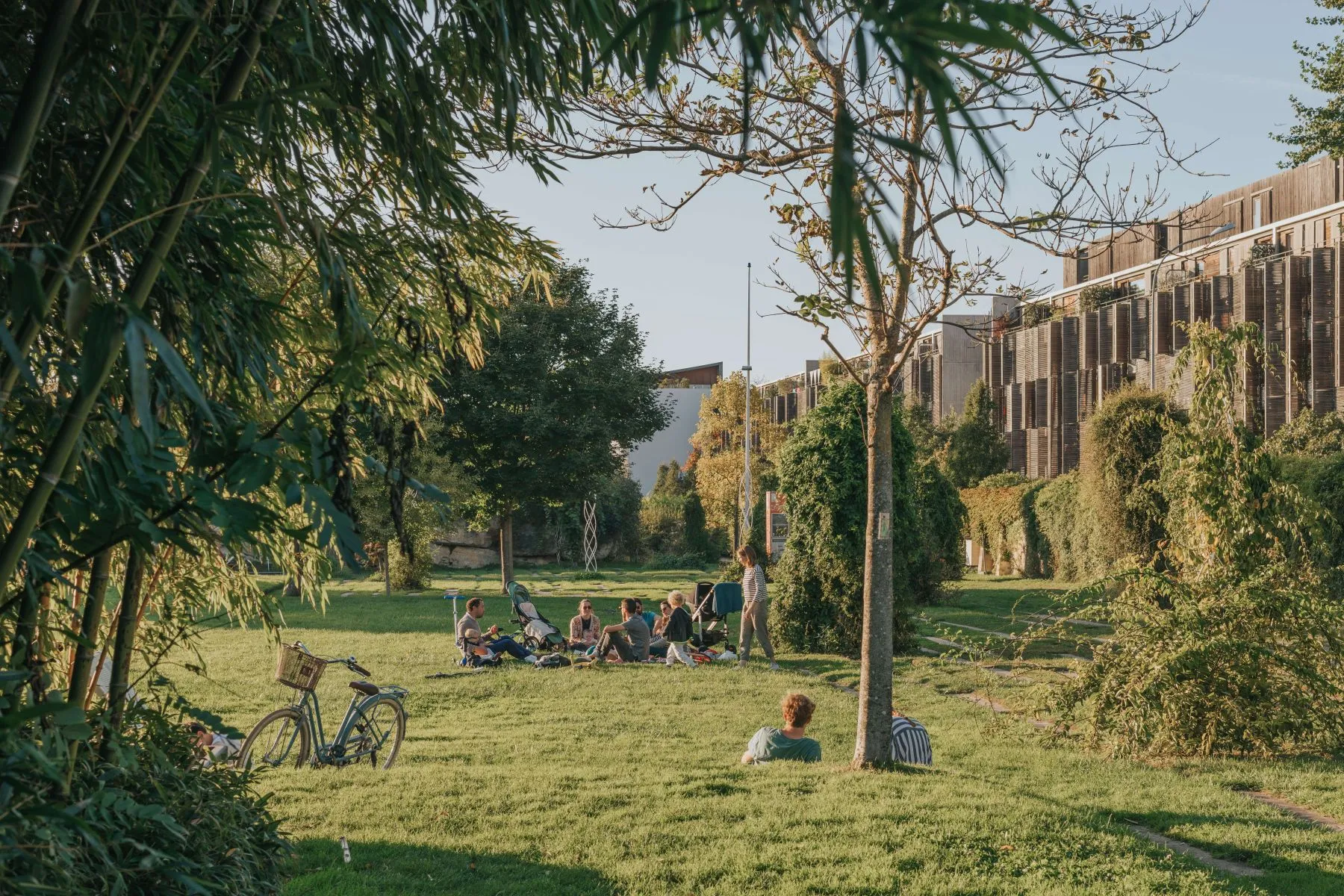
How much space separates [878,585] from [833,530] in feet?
23.5

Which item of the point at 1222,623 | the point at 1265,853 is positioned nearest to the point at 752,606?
the point at 1222,623

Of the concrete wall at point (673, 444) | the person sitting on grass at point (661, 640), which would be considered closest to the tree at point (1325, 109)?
the person sitting on grass at point (661, 640)

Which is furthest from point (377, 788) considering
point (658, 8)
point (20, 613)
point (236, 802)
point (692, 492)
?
point (692, 492)

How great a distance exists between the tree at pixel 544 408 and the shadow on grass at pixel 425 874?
19.5 m

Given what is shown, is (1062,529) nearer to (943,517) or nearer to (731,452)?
(943,517)

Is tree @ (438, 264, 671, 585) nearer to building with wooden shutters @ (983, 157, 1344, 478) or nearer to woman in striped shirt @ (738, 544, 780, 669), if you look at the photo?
building with wooden shutters @ (983, 157, 1344, 478)

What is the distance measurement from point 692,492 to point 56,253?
4055 cm

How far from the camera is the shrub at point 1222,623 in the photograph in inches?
328

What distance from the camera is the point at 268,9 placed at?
220cm

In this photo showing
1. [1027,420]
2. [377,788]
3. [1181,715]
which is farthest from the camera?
[1027,420]

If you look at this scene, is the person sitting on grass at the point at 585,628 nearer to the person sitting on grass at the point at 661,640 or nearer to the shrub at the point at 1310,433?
the person sitting on grass at the point at 661,640

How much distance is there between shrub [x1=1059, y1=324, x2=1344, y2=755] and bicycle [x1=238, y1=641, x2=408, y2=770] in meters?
5.30

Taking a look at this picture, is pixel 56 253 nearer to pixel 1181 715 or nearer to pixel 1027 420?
pixel 1181 715

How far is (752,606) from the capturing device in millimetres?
13672
